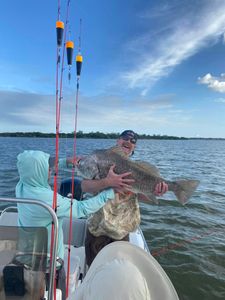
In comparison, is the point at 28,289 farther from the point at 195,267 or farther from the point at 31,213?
the point at 195,267

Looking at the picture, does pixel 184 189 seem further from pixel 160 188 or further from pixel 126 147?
pixel 126 147

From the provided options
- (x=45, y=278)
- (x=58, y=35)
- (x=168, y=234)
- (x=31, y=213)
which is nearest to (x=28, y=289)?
(x=45, y=278)

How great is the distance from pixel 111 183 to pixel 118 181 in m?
0.09

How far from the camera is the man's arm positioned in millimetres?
3688

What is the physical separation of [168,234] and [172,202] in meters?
3.35

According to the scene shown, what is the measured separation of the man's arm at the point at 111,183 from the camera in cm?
369

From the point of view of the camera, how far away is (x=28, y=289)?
2.60m

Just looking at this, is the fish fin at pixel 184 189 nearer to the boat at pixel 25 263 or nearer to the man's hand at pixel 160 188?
the man's hand at pixel 160 188

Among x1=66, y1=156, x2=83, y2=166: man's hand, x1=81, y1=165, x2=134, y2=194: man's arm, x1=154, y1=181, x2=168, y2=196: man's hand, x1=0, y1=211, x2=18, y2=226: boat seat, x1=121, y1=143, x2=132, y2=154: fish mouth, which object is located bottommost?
x1=0, y1=211, x2=18, y2=226: boat seat

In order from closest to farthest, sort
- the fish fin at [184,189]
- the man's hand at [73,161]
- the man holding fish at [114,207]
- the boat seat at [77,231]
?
the man holding fish at [114,207]
the man's hand at [73,161]
the fish fin at [184,189]
the boat seat at [77,231]

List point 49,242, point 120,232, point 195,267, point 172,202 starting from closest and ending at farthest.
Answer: point 49,242, point 120,232, point 195,267, point 172,202

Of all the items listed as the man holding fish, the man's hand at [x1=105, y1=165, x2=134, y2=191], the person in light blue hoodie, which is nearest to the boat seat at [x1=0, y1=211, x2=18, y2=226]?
the man holding fish

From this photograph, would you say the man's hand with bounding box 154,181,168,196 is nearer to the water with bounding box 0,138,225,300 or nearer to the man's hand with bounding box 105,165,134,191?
the man's hand with bounding box 105,165,134,191

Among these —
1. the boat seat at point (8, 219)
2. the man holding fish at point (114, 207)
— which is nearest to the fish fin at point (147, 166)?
the man holding fish at point (114, 207)
